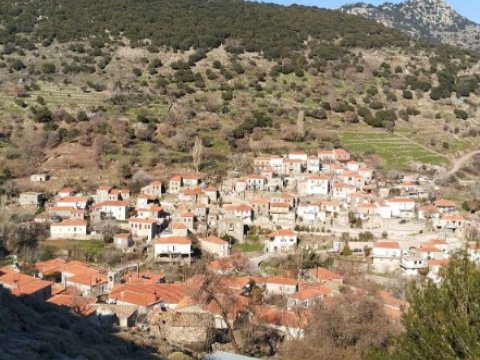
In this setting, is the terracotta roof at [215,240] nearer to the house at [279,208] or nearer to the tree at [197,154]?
the house at [279,208]

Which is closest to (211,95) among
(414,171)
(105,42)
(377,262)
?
(105,42)

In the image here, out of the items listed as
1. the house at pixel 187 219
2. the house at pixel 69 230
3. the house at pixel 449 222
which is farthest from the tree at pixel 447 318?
the house at pixel 69 230

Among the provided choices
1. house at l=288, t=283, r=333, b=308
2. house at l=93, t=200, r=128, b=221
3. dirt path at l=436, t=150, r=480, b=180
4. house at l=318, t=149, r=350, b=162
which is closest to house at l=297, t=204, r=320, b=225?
house at l=318, t=149, r=350, b=162

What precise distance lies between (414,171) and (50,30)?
44.3m

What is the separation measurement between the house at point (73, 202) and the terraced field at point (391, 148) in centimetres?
2208

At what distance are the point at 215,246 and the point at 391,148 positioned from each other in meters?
23.9

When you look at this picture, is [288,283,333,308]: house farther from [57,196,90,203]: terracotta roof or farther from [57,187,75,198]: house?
[57,187,75,198]: house

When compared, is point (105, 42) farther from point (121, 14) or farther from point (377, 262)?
point (377, 262)

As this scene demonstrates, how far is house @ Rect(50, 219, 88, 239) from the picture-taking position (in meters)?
37.3

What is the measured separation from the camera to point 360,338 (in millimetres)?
19531

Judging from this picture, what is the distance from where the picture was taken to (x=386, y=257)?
111 feet

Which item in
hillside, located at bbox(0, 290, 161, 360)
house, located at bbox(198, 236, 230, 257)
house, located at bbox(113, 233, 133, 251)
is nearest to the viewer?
hillside, located at bbox(0, 290, 161, 360)

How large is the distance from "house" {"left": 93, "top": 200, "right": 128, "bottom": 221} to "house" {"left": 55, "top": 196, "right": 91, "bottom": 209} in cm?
106

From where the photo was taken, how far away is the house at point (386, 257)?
33656mm
